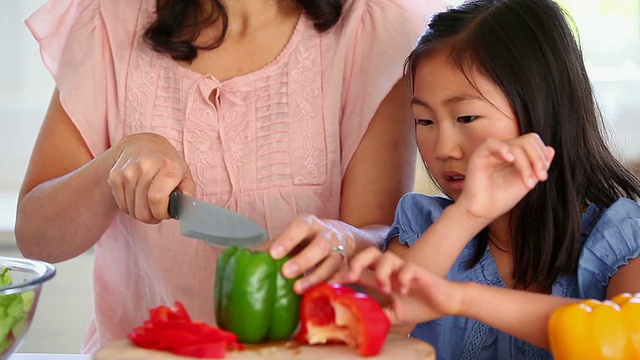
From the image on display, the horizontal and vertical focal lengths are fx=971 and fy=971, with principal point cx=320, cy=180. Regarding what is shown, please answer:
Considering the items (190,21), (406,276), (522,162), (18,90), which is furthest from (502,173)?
(18,90)

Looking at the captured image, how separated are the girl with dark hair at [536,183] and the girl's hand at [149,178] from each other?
0.32 metres

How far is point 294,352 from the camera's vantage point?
3.38 feet

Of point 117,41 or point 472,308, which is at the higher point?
point 117,41

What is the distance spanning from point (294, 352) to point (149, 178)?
0.33 meters

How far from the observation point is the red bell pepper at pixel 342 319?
1014 mm

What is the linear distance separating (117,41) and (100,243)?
36cm

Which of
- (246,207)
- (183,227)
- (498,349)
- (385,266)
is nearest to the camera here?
(385,266)

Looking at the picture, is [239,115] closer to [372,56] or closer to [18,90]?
[372,56]

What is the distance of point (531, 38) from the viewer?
1.40m

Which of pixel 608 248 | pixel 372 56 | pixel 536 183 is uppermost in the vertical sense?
pixel 372 56

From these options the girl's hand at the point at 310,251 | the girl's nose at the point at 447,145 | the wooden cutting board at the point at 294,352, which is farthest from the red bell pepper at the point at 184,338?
the girl's nose at the point at 447,145

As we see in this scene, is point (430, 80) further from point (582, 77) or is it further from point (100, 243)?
point (100, 243)

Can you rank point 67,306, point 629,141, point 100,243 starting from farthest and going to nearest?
point 67,306, point 629,141, point 100,243

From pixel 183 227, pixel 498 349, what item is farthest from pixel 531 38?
pixel 183 227
